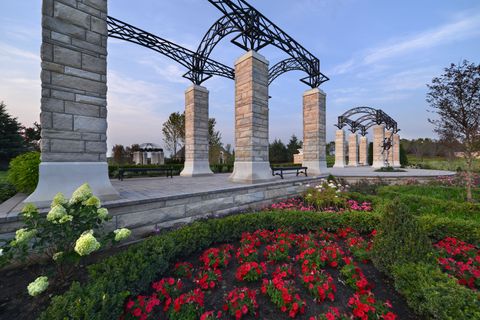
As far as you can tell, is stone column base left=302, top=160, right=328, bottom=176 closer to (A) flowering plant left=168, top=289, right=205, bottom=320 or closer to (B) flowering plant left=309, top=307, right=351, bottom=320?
(B) flowering plant left=309, top=307, right=351, bottom=320

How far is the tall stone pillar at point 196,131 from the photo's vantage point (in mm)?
9805

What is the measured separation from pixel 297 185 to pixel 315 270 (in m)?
4.93

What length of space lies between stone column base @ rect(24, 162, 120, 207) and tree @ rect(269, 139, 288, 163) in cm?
2814

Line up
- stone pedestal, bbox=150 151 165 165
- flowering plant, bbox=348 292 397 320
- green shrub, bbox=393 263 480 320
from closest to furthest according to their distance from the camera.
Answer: green shrub, bbox=393 263 480 320 < flowering plant, bbox=348 292 397 320 < stone pedestal, bbox=150 151 165 165

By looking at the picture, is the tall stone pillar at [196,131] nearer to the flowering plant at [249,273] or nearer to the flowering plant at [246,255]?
the flowering plant at [246,255]

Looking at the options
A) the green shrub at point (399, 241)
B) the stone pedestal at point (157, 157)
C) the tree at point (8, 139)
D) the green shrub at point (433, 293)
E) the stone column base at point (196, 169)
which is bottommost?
the green shrub at point (433, 293)

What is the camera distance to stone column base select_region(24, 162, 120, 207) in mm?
3479

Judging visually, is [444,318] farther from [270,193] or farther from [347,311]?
[270,193]

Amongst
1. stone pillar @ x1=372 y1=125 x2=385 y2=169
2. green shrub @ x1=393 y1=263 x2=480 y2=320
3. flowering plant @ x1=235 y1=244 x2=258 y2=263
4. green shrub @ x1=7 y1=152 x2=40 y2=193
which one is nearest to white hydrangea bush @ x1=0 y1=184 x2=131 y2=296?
flowering plant @ x1=235 y1=244 x2=258 y2=263

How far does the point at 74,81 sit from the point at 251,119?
4561mm

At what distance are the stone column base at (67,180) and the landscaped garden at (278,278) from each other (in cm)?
119

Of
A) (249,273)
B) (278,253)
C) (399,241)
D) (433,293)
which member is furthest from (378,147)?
(249,273)

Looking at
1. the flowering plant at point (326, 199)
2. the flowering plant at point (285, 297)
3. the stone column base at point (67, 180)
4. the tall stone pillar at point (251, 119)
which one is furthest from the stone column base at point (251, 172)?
the flowering plant at point (285, 297)

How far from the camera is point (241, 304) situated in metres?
2.06
